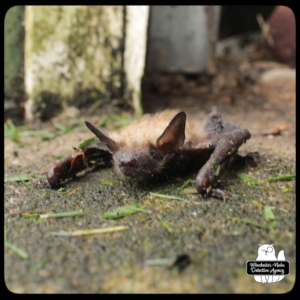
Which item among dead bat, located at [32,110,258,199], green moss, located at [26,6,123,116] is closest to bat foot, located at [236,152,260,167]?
dead bat, located at [32,110,258,199]

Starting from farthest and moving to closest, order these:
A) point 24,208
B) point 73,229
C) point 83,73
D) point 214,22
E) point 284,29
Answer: point 284,29
point 214,22
point 83,73
point 24,208
point 73,229

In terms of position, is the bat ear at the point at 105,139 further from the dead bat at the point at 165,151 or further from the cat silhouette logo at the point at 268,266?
Answer: the cat silhouette logo at the point at 268,266

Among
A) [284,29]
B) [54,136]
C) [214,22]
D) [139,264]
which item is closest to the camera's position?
[139,264]

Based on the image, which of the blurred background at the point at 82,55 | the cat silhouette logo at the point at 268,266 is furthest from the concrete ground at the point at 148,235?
the blurred background at the point at 82,55

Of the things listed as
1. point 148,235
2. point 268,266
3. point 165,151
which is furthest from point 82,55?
point 268,266
